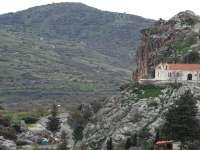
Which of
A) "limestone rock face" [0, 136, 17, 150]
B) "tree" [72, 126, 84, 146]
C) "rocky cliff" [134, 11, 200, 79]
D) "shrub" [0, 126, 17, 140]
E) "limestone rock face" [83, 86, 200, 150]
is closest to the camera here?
→ "limestone rock face" [0, 136, 17, 150]

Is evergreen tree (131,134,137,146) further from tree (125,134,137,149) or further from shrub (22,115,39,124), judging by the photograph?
shrub (22,115,39,124)

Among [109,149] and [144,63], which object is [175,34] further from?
[109,149]

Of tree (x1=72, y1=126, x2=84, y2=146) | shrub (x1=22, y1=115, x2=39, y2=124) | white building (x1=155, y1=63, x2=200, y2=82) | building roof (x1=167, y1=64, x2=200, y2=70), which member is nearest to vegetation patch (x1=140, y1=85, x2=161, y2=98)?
white building (x1=155, y1=63, x2=200, y2=82)

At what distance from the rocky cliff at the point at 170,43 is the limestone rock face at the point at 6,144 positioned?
47112 millimetres

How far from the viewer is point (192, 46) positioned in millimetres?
152500

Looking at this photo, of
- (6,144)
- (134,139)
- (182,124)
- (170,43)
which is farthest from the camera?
(170,43)

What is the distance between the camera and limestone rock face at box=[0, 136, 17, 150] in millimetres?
106838

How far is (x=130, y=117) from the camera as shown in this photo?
12788 centimetres

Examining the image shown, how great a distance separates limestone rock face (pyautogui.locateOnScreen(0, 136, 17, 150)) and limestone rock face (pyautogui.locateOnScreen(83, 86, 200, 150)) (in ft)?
53.0

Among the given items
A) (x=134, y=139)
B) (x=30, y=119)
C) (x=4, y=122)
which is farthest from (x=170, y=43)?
(x=134, y=139)

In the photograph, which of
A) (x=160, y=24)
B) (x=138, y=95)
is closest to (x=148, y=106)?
(x=138, y=95)

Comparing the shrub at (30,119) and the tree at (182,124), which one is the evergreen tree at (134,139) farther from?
the shrub at (30,119)

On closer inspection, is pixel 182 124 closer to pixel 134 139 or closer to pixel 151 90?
pixel 134 139

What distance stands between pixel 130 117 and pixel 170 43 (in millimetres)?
37496
